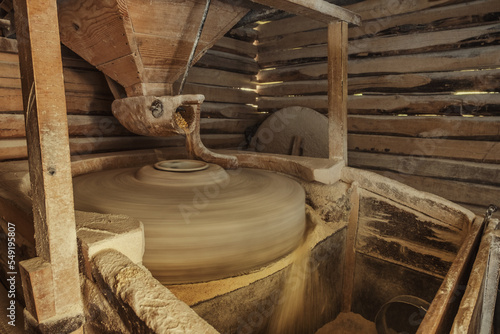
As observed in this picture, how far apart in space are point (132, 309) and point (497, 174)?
368 cm

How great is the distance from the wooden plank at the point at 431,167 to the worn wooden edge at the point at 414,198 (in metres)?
1.36

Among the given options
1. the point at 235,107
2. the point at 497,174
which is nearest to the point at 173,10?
the point at 235,107

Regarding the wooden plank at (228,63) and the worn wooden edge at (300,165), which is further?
the wooden plank at (228,63)

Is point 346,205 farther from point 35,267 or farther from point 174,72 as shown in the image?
point 35,267

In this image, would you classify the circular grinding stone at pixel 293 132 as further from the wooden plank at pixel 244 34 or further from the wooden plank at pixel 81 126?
the wooden plank at pixel 81 126

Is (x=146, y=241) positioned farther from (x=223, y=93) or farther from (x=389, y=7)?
(x=389, y=7)

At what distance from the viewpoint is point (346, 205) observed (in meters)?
2.81

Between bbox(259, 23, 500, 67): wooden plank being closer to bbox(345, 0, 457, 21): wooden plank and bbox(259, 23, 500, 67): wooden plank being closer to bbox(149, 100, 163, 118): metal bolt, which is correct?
bbox(345, 0, 457, 21): wooden plank

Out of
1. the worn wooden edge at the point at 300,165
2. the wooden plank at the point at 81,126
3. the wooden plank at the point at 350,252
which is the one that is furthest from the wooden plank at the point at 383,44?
the wooden plank at the point at 81,126

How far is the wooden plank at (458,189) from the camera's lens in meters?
3.42

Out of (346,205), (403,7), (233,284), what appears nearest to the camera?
(233,284)

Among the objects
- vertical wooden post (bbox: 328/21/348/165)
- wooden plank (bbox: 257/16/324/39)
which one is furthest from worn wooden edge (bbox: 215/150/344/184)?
wooden plank (bbox: 257/16/324/39)

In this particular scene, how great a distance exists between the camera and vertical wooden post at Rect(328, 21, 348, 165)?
2838 mm

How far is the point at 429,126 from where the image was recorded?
3727 mm
